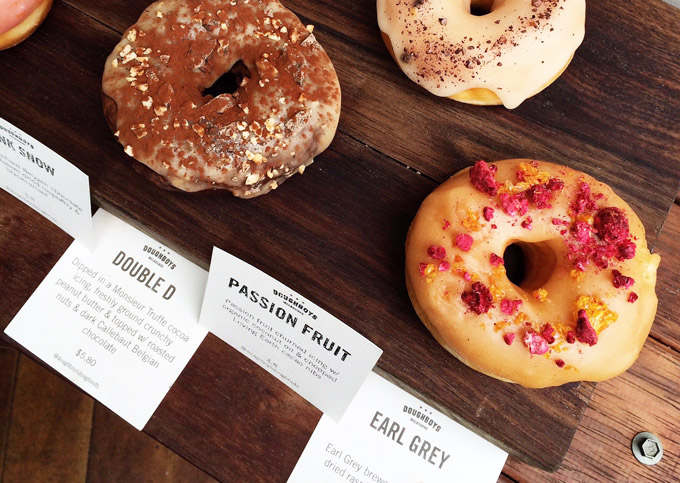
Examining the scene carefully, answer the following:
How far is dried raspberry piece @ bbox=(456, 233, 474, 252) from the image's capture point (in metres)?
0.92

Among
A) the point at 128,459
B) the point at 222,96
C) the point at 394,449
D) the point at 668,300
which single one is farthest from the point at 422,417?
the point at 128,459

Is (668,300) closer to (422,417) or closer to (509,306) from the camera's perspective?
(509,306)

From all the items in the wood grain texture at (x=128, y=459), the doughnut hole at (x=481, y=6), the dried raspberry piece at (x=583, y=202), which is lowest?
the wood grain texture at (x=128, y=459)

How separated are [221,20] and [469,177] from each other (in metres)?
0.50

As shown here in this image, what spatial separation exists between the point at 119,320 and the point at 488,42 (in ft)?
2.67

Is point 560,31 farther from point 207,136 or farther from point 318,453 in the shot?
point 318,453

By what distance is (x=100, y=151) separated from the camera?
108cm

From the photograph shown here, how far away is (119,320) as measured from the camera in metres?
1.06

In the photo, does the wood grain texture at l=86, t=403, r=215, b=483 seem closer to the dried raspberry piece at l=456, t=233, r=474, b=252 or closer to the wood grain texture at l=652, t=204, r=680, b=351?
the dried raspberry piece at l=456, t=233, r=474, b=252

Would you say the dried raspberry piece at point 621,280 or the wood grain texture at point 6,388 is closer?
the dried raspberry piece at point 621,280

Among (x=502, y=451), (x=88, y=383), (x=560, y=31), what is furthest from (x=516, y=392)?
(x=88, y=383)

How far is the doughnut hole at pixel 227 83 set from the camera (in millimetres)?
1050

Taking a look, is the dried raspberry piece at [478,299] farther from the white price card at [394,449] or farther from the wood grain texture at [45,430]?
the wood grain texture at [45,430]

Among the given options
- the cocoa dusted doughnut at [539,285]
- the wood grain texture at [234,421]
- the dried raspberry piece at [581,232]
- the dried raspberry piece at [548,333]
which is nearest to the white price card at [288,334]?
the wood grain texture at [234,421]
